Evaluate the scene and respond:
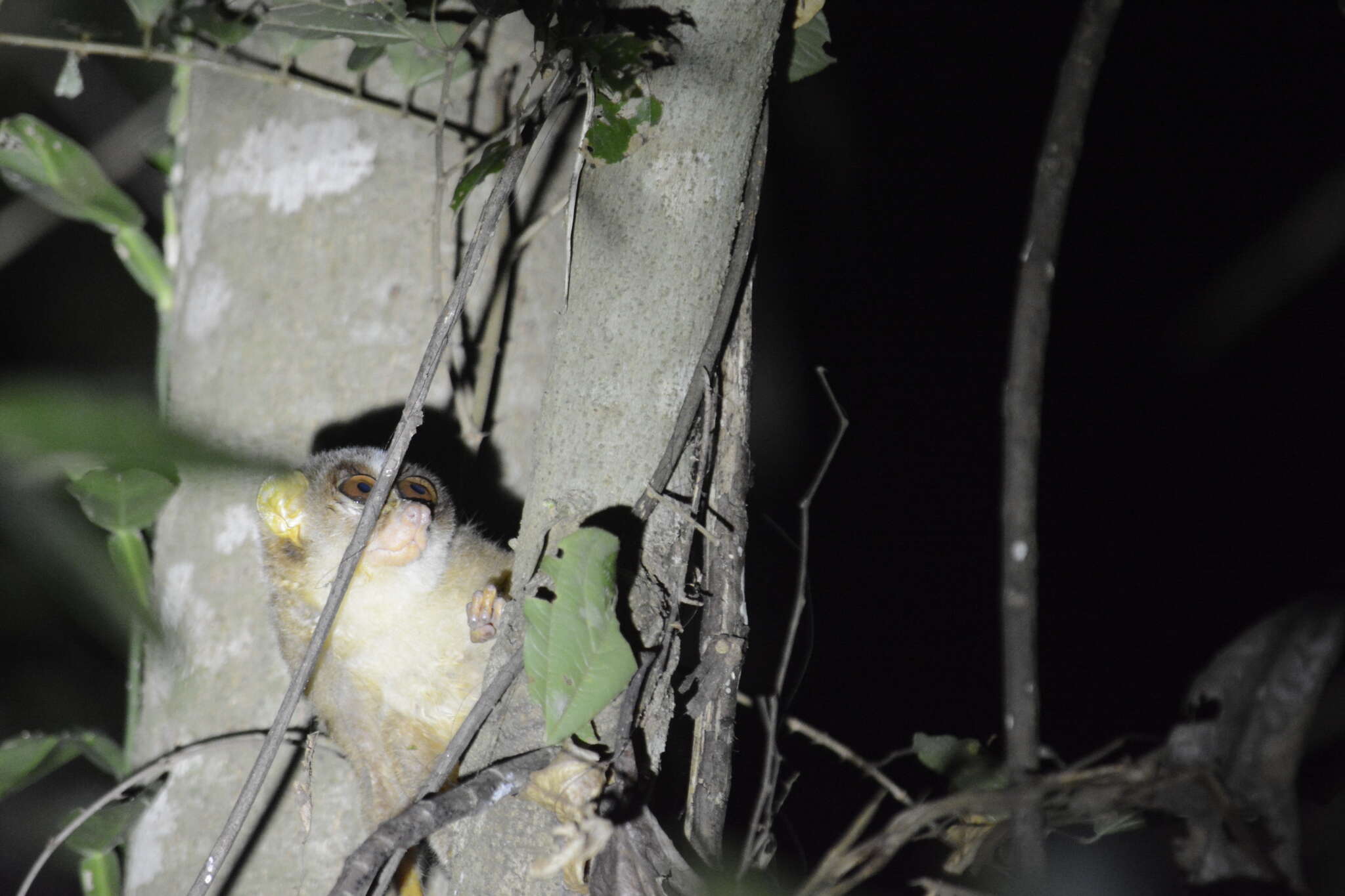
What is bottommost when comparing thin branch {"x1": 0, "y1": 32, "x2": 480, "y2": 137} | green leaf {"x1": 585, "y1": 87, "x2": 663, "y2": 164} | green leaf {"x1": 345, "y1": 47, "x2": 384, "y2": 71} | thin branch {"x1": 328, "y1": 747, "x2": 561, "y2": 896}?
thin branch {"x1": 328, "y1": 747, "x2": 561, "y2": 896}

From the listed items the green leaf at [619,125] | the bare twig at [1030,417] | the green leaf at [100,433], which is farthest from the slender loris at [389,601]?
the green leaf at [100,433]

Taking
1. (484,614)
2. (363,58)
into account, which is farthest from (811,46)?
(484,614)

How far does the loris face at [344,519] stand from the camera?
2457mm

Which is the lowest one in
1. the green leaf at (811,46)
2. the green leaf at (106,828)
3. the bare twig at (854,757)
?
the green leaf at (106,828)

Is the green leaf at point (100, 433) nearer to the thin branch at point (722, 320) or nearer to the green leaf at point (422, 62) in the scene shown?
the thin branch at point (722, 320)

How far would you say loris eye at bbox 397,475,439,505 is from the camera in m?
2.48

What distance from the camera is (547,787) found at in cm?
133

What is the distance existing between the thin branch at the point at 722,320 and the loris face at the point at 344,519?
1188 millimetres

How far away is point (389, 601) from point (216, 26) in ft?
5.24

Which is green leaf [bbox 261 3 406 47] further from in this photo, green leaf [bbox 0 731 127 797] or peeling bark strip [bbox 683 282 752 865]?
green leaf [bbox 0 731 127 797]

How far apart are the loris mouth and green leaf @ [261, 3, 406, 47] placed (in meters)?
1.13

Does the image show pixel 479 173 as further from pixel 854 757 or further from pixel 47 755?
pixel 47 755

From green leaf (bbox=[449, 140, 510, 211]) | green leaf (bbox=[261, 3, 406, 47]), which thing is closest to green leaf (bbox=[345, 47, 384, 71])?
green leaf (bbox=[261, 3, 406, 47])

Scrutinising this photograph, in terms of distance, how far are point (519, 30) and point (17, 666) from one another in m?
1.95
